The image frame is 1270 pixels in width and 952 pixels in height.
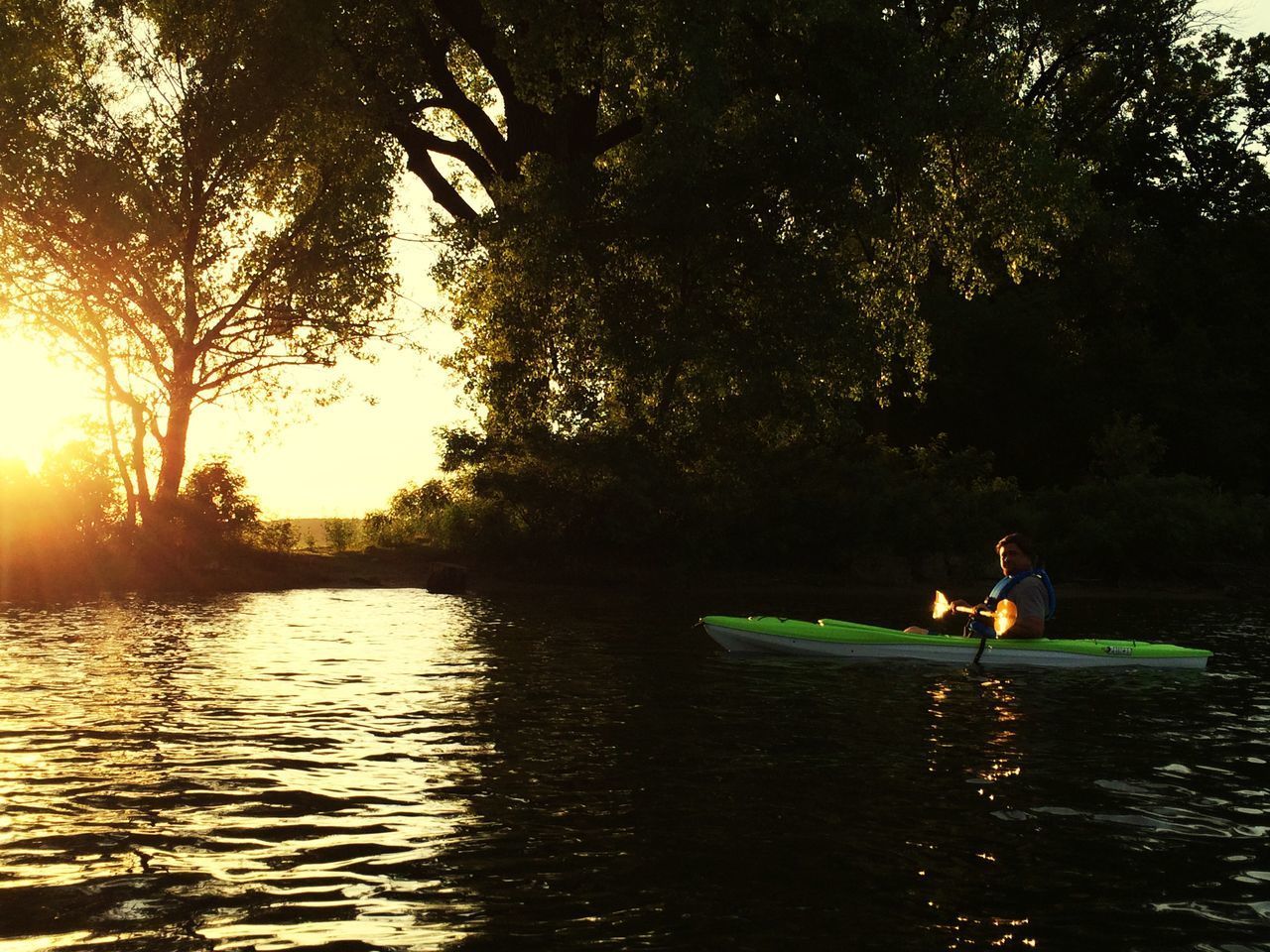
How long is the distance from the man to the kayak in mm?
191

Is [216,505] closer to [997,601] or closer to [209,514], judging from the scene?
[209,514]

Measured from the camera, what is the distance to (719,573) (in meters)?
30.3

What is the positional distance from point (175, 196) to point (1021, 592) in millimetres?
18902

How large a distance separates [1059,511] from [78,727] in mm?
27186

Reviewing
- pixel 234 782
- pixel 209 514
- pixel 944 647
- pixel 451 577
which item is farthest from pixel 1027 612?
pixel 209 514

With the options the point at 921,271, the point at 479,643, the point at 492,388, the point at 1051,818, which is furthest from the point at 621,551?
the point at 1051,818

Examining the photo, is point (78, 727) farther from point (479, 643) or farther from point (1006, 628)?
point (1006, 628)

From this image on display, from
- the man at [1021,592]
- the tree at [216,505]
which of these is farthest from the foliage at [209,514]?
the man at [1021,592]

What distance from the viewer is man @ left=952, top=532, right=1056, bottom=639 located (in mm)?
16844

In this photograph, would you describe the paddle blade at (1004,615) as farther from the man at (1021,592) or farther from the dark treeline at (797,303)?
the dark treeline at (797,303)

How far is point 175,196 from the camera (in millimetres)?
27266

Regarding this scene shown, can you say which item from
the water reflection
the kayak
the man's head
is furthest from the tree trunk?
the man's head

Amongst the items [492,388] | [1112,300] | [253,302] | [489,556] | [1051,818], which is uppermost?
[1112,300]

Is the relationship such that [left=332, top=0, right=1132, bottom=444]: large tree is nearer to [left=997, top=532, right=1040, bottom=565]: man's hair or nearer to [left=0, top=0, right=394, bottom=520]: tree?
[left=0, top=0, right=394, bottom=520]: tree
